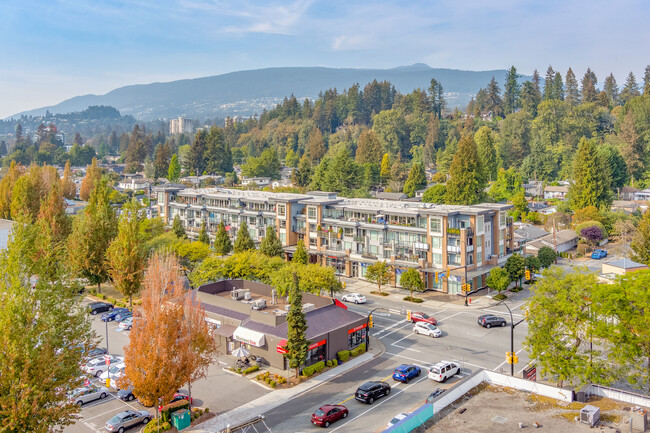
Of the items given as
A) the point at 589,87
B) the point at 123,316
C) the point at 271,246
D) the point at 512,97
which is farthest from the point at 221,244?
the point at 589,87

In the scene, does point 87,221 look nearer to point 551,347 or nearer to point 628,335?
point 551,347

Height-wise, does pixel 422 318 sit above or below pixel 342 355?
below

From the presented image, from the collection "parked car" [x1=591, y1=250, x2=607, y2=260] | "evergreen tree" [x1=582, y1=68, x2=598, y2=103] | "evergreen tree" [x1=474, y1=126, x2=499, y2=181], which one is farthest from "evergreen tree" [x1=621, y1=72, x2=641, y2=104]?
"parked car" [x1=591, y1=250, x2=607, y2=260]

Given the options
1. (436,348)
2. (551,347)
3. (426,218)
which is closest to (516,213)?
(426,218)

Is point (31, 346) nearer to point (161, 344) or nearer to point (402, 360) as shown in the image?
point (161, 344)

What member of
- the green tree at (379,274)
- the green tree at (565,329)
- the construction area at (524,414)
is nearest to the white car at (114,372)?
the construction area at (524,414)
